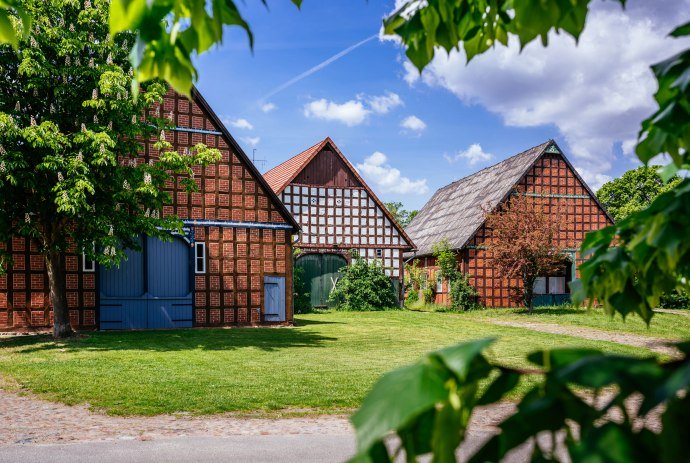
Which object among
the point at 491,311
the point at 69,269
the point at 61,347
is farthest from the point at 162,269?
the point at 491,311

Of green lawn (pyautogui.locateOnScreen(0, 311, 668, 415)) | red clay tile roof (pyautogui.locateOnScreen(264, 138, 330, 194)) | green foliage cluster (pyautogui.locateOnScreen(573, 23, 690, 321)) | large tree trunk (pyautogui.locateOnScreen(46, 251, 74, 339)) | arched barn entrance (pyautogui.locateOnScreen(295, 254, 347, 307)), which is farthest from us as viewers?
arched barn entrance (pyautogui.locateOnScreen(295, 254, 347, 307))

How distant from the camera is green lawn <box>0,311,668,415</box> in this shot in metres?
8.40

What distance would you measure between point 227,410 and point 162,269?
12.5 metres

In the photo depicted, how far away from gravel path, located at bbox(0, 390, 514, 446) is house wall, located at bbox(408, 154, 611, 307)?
69.9 ft

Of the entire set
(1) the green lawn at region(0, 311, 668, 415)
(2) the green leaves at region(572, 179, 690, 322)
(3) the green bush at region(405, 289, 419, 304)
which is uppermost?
(2) the green leaves at region(572, 179, 690, 322)

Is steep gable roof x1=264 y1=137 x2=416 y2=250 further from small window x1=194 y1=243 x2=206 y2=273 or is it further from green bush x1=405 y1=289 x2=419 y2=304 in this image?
small window x1=194 y1=243 x2=206 y2=273

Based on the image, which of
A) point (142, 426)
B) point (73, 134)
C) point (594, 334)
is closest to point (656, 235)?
point (142, 426)

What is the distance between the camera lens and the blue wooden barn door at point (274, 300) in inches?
817

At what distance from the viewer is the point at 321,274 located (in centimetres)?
2925

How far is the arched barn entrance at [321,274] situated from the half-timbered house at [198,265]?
7.83 meters

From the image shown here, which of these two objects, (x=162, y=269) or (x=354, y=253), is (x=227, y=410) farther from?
(x=354, y=253)

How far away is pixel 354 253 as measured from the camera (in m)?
29.3

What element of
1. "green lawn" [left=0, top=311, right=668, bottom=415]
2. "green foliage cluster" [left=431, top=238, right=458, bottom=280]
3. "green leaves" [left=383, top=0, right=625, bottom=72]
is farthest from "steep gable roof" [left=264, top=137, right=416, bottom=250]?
"green leaves" [left=383, top=0, right=625, bottom=72]

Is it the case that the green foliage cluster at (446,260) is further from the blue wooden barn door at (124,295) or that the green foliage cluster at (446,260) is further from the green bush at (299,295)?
the blue wooden barn door at (124,295)
